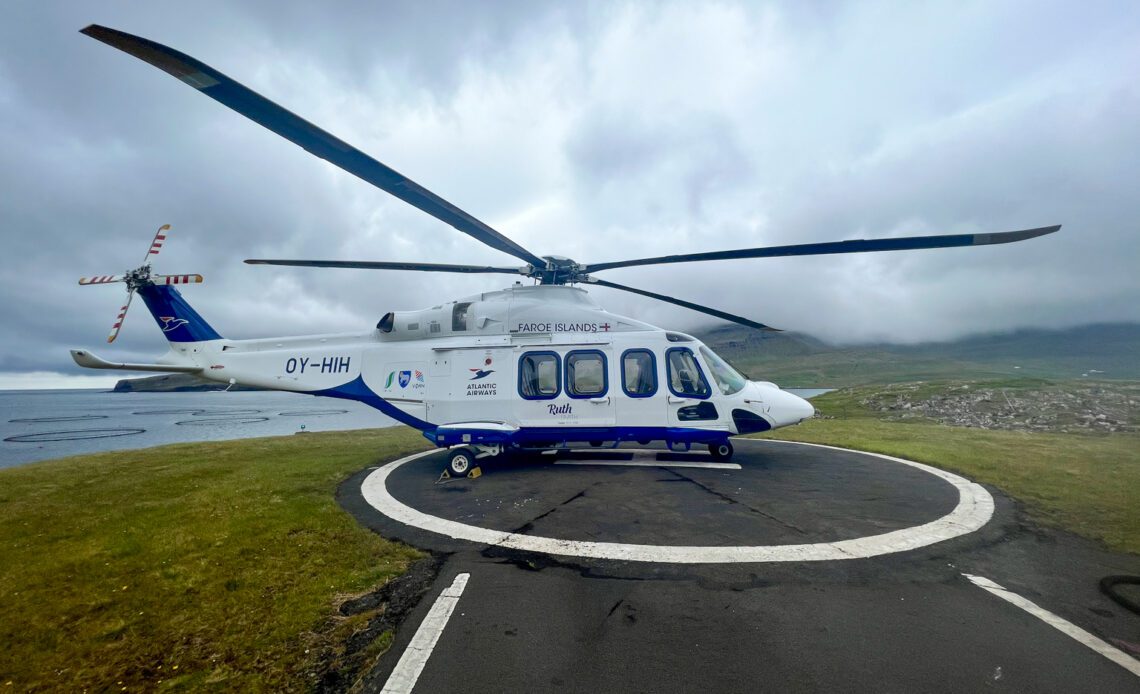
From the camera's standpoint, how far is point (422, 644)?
3.14 metres

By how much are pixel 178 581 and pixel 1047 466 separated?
13.7m

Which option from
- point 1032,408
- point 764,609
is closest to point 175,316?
point 764,609

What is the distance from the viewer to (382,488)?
316 inches

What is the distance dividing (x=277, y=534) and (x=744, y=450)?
402 inches

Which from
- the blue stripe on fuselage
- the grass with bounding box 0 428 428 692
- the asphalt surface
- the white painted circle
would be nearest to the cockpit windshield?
the asphalt surface

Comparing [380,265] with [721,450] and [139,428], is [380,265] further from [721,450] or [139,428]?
[139,428]

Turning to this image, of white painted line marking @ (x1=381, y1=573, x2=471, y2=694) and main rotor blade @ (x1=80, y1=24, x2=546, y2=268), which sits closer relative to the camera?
white painted line marking @ (x1=381, y1=573, x2=471, y2=694)

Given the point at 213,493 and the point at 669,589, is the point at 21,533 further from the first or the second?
the point at 669,589

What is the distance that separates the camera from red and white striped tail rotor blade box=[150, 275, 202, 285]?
33.1 ft

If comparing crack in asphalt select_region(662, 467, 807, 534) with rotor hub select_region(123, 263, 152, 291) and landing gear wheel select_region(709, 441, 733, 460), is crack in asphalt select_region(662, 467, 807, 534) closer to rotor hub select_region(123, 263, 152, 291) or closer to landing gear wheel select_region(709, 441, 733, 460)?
landing gear wheel select_region(709, 441, 733, 460)

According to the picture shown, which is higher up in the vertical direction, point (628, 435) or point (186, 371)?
point (186, 371)

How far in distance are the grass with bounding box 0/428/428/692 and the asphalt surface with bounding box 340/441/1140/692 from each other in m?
0.70

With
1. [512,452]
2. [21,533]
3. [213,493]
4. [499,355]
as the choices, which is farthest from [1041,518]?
[21,533]

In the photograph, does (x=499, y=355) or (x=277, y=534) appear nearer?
(x=277, y=534)
